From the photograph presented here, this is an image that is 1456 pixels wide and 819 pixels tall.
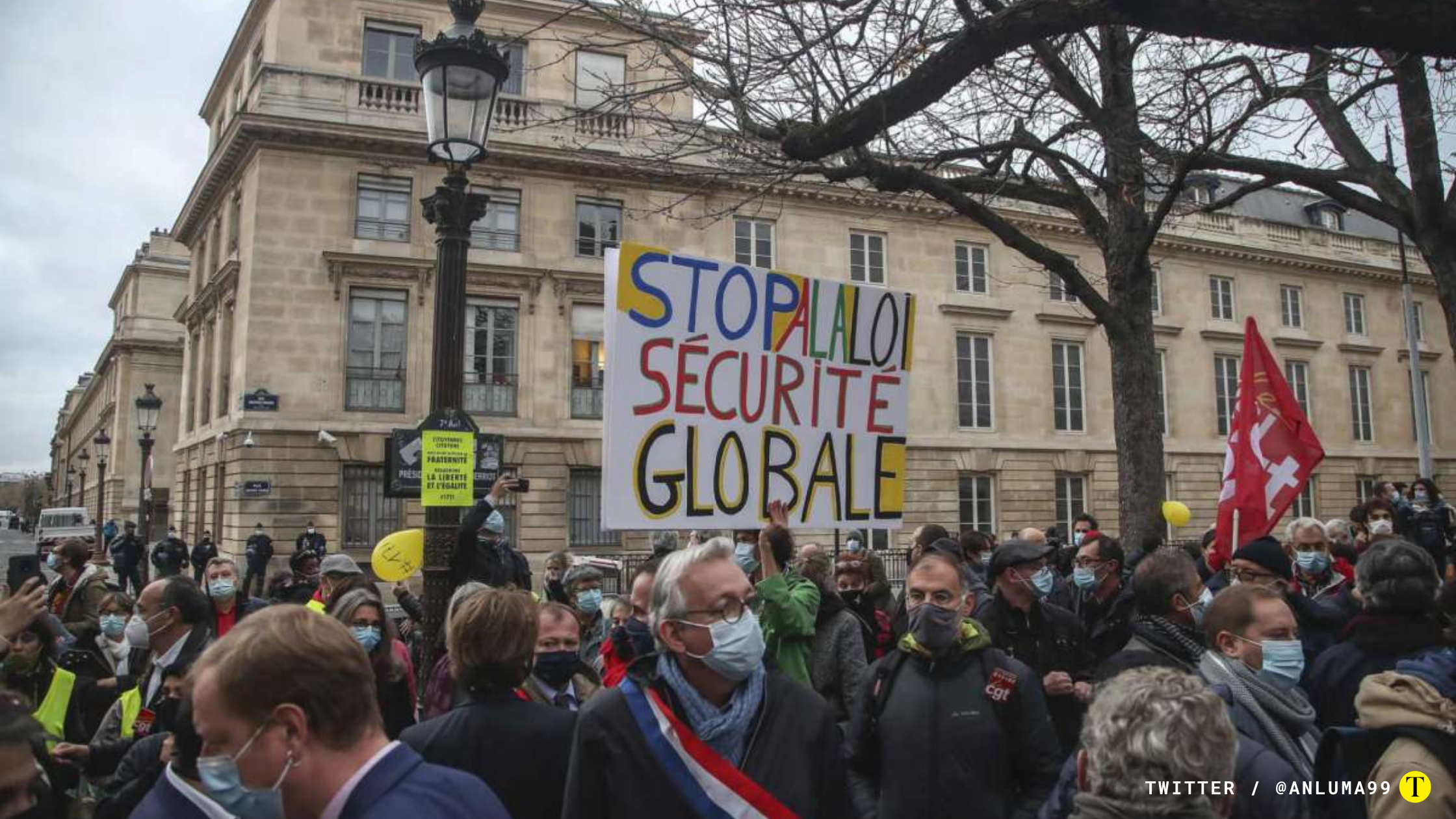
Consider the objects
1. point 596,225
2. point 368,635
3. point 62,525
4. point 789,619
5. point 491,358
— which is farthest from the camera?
point 62,525

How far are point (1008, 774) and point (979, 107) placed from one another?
7.56 meters

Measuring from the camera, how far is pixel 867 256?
80.6 feet

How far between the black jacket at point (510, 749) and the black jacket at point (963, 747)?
3.61 feet

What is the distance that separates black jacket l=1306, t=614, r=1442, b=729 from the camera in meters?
3.40

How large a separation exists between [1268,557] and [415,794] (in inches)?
165

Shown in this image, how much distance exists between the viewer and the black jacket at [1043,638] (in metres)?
4.20

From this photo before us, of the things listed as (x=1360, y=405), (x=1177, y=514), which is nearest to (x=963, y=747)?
(x=1177, y=514)

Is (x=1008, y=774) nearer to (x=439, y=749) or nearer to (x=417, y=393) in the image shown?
(x=439, y=749)

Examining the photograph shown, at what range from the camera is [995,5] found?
688 cm

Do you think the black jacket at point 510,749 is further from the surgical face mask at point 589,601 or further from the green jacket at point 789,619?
the surgical face mask at point 589,601

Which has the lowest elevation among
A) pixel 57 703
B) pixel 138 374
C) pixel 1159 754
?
pixel 57 703

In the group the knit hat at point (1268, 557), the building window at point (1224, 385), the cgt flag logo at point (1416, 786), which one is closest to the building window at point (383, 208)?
the knit hat at point (1268, 557)

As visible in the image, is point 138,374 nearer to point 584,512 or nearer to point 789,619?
point 584,512

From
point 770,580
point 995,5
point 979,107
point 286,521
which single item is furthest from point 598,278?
point 770,580
